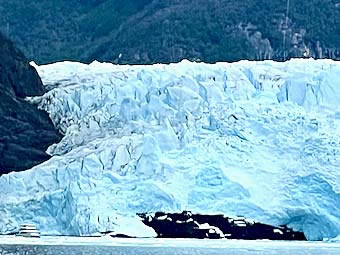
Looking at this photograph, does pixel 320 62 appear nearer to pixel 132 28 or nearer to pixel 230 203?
pixel 230 203

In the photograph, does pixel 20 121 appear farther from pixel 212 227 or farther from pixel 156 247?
pixel 212 227

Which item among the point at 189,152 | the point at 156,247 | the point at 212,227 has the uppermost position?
the point at 189,152

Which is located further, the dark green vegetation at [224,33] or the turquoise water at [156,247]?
the dark green vegetation at [224,33]

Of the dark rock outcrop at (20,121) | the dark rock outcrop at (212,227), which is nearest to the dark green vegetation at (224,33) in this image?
the dark rock outcrop at (20,121)

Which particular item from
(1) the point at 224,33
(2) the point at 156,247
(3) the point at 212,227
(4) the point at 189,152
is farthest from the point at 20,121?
(1) the point at 224,33

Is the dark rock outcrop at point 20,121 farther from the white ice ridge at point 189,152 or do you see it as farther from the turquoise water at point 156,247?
the turquoise water at point 156,247

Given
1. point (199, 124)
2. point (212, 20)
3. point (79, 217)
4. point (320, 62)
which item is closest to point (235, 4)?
point (212, 20)

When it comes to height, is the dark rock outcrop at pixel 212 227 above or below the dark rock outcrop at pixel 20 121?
below

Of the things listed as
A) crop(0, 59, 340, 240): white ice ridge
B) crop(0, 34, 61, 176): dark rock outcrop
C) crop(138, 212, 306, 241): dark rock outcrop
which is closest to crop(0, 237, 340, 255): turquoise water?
crop(138, 212, 306, 241): dark rock outcrop
